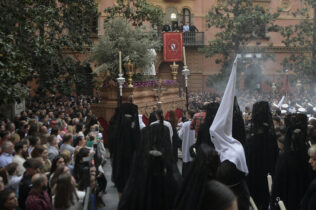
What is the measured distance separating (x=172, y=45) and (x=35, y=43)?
14.8 metres

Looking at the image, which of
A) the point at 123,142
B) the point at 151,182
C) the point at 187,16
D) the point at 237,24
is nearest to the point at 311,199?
the point at 151,182

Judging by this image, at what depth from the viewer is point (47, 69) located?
18172 mm

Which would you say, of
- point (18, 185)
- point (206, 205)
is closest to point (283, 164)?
point (206, 205)

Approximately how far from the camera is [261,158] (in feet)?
23.7

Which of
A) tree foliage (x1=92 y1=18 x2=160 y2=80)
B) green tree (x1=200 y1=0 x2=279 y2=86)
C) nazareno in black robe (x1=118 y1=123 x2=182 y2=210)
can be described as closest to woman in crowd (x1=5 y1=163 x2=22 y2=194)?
nazareno in black robe (x1=118 y1=123 x2=182 y2=210)

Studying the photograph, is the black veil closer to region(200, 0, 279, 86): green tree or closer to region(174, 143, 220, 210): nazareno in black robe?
region(174, 143, 220, 210): nazareno in black robe

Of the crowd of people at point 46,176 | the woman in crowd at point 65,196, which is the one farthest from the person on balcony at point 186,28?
the woman in crowd at point 65,196

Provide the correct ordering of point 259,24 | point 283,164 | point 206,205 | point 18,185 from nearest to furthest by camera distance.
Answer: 1. point 206,205
2. point 283,164
3. point 18,185
4. point 259,24

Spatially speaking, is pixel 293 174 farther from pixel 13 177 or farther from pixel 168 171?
pixel 13 177

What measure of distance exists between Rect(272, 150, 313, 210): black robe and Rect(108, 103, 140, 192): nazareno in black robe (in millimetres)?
2857

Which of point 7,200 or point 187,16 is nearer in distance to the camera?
point 7,200

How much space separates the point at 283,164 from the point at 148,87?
10.6 meters

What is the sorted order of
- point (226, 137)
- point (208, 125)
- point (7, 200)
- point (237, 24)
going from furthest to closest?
point (237, 24) < point (208, 125) < point (226, 137) < point (7, 200)

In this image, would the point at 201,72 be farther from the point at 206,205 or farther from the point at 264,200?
the point at 206,205
